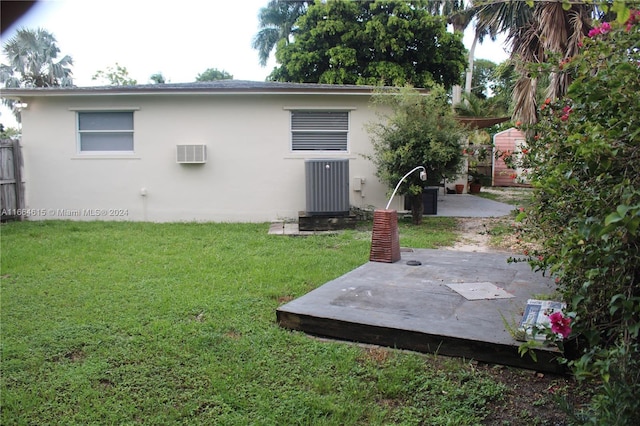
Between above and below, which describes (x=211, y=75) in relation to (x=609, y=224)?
above

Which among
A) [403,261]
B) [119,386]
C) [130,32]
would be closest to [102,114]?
[403,261]

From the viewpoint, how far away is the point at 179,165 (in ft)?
33.3

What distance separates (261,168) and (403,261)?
520 cm

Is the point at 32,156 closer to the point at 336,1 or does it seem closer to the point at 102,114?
the point at 102,114

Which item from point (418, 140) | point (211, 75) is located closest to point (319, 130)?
point (418, 140)

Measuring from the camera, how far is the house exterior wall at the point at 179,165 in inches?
396

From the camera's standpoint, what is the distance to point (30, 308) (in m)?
4.23

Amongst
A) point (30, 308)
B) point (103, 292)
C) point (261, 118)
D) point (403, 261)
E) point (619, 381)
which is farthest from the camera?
point (261, 118)

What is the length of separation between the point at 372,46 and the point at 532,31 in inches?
324

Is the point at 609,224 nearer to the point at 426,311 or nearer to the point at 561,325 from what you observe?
the point at 561,325

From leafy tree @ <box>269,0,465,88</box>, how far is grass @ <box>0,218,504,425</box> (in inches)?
532

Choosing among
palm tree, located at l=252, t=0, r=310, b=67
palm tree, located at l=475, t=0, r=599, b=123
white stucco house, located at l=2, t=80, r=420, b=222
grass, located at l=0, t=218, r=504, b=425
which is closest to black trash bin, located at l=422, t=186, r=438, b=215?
white stucco house, located at l=2, t=80, r=420, b=222

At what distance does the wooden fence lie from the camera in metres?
9.73

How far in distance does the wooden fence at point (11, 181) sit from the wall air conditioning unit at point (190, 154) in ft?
11.1
